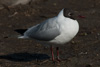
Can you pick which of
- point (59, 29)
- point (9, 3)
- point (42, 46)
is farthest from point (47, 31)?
point (9, 3)

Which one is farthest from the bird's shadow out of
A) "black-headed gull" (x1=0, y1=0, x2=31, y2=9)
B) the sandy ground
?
"black-headed gull" (x1=0, y1=0, x2=31, y2=9)

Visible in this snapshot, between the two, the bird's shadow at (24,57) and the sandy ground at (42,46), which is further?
the bird's shadow at (24,57)

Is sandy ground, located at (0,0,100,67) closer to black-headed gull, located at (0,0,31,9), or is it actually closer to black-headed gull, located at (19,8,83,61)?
black-headed gull, located at (0,0,31,9)

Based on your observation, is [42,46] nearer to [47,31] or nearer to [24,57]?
[24,57]

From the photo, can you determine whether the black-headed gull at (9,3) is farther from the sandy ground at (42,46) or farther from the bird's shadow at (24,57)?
the bird's shadow at (24,57)

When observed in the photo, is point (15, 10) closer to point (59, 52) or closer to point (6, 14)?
point (6, 14)

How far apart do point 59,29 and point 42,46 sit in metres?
1.92

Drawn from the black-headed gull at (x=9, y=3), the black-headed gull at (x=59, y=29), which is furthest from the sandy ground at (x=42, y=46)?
the black-headed gull at (x=59, y=29)

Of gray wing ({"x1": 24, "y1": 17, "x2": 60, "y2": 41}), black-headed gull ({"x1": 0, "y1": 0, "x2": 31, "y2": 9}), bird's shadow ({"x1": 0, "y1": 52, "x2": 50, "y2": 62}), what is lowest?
bird's shadow ({"x1": 0, "y1": 52, "x2": 50, "y2": 62})

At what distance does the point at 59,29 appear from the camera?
672 centimetres

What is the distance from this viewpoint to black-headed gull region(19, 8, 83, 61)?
6.68m

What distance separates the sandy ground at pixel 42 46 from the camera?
726cm

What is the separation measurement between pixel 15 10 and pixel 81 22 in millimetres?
2619

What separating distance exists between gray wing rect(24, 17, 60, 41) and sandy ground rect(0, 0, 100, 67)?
0.62 metres
